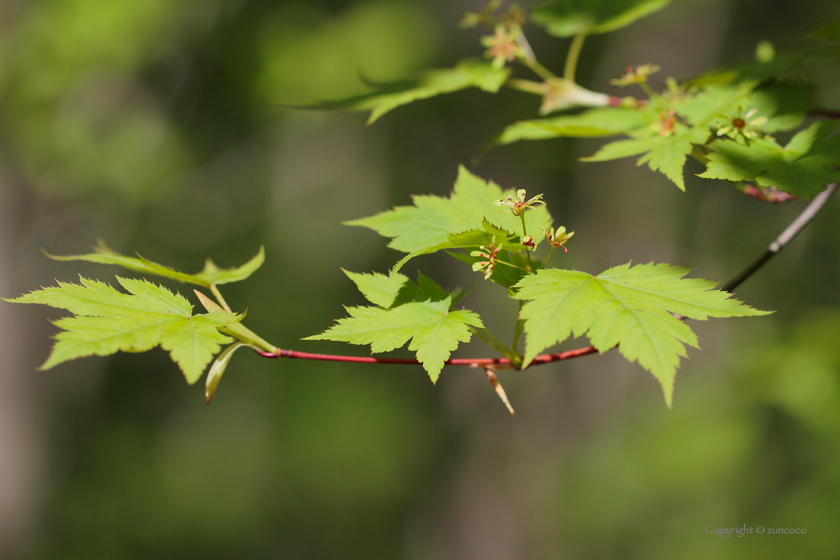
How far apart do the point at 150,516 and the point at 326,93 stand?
30.3ft

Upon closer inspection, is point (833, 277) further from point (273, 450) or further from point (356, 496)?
point (273, 450)

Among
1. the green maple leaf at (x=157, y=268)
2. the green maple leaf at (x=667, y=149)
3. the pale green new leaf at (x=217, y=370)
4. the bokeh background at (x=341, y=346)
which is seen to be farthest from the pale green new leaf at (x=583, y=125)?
the bokeh background at (x=341, y=346)

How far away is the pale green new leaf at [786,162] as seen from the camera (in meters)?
1.27

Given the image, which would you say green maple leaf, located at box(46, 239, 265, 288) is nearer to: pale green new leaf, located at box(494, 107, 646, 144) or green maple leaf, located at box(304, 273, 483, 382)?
green maple leaf, located at box(304, 273, 483, 382)

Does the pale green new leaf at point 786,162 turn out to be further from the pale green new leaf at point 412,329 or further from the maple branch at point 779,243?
the pale green new leaf at point 412,329

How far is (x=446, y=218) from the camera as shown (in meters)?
1.48

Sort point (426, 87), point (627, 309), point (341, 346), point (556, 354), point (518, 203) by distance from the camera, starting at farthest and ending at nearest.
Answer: point (341, 346) < point (426, 87) < point (556, 354) < point (518, 203) < point (627, 309)

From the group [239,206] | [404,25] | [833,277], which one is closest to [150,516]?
[239,206]

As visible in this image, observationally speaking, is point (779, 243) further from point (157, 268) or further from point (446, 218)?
point (157, 268)

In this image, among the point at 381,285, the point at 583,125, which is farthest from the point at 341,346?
the point at 381,285

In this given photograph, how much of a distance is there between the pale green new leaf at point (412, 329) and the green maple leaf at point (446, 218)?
0.62 ft

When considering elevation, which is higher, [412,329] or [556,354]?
[412,329]

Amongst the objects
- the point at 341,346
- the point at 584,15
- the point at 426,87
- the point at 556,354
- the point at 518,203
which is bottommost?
the point at 341,346

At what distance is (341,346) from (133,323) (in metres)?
13.0
